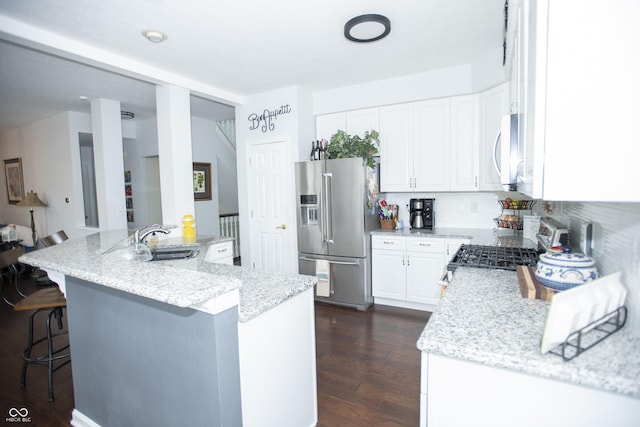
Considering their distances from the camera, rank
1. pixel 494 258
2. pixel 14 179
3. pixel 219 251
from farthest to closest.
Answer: pixel 14 179
pixel 219 251
pixel 494 258

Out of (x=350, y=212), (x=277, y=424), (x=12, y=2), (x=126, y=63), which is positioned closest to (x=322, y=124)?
(x=350, y=212)

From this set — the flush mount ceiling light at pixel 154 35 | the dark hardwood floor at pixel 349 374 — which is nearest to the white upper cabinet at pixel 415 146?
the dark hardwood floor at pixel 349 374

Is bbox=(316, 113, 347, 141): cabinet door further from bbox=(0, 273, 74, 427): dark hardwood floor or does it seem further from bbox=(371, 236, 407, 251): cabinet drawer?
bbox=(0, 273, 74, 427): dark hardwood floor

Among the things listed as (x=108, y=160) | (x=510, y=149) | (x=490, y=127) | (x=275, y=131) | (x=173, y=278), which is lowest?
(x=173, y=278)

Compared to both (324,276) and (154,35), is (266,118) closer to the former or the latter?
(154,35)

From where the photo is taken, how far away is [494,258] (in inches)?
82.1

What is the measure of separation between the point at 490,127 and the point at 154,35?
9.79 ft

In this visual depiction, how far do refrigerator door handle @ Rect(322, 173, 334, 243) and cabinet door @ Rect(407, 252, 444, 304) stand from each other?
882mm

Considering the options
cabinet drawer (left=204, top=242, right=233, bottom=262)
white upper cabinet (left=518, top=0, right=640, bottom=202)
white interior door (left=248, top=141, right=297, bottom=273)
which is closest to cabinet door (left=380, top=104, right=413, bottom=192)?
white interior door (left=248, top=141, right=297, bottom=273)

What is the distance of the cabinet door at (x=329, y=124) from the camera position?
159 inches

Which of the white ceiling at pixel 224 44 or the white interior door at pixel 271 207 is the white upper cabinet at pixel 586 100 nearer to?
the white ceiling at pixel 224 44

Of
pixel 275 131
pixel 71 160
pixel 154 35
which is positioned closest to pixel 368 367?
pixel 275 131

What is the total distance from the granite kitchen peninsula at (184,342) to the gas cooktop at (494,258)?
3.37 feet

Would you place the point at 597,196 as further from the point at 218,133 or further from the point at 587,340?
the point at 218,133
